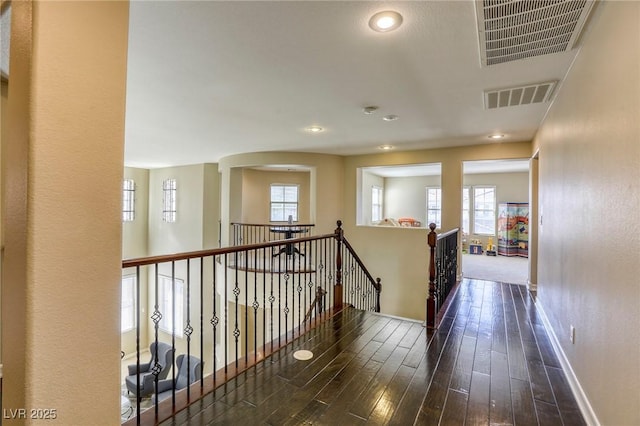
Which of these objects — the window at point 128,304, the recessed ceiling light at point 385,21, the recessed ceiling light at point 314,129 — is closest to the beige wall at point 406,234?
the recessed ceiling light at point 314,129

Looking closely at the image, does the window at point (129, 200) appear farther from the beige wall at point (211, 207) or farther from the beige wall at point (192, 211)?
the beige wall at point (211, 207)

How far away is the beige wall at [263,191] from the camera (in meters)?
9.23

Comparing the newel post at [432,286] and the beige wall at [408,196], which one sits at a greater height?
the beige wall at [408,196]

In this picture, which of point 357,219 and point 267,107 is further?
point 357,219

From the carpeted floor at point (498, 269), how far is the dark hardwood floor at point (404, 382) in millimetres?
2836

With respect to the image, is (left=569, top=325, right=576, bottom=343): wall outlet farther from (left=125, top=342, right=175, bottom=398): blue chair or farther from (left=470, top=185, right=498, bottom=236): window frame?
(left=470, top=185, right=498, bottom=236): window frame

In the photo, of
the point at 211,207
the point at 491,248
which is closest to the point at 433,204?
the point at 491,248

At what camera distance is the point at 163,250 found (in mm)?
9008

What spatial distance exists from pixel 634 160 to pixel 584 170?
750mm

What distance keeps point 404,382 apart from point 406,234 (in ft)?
13.0

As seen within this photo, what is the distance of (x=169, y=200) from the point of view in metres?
8.89

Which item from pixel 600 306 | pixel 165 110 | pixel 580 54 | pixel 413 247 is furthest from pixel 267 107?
pixel 413 247

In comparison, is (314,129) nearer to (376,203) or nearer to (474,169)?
(474,169)

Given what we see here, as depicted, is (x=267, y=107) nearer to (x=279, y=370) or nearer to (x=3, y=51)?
(x=3, y=51)
